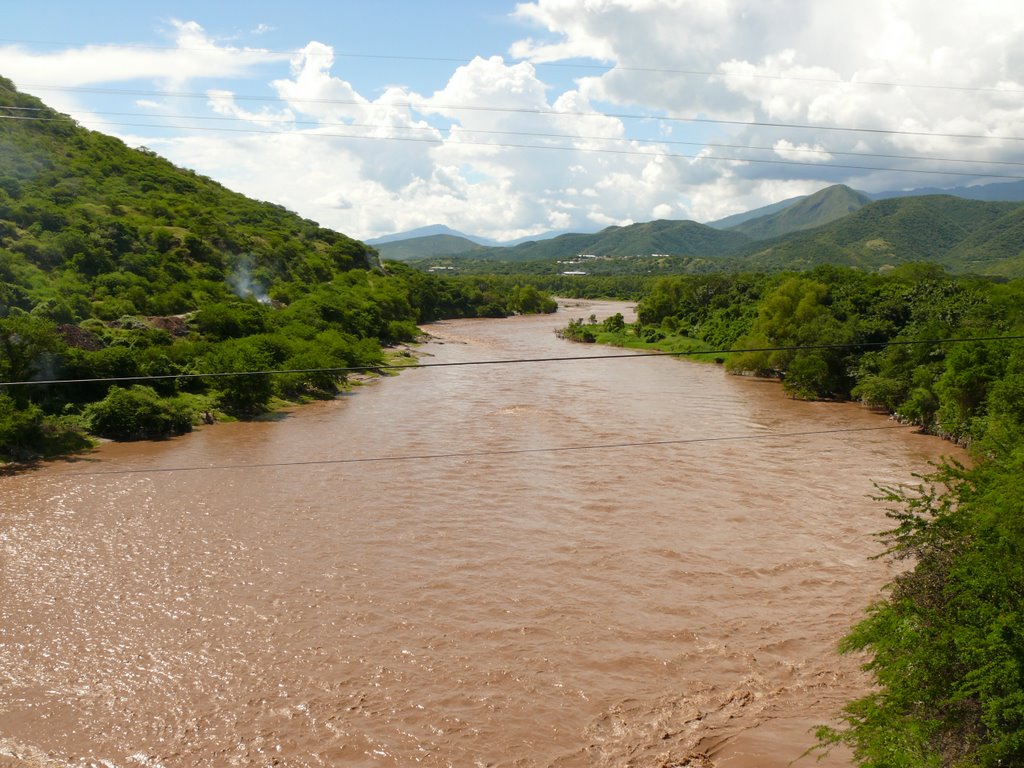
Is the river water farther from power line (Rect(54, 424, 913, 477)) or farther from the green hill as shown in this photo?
the green hill

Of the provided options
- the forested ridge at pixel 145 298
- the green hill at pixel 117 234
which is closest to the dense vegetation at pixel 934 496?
the forested ridge at pixel 145 298

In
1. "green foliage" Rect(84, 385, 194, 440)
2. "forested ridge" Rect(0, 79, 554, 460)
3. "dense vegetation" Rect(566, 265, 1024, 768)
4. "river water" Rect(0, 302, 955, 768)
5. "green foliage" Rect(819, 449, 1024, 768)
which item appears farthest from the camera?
"forested ridge" Rect(0, 79, 554, 460)

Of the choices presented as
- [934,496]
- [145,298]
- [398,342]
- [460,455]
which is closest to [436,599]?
[934,496]

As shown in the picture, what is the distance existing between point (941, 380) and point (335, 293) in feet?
173

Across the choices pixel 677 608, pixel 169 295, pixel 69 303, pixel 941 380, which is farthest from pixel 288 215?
pixel 677 608

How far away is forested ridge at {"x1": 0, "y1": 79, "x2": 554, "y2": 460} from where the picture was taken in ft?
98.6

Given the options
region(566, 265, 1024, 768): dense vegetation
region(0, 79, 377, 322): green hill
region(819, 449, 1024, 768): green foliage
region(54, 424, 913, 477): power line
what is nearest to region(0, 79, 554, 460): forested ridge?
region(0, 79, 377, 322): green hill

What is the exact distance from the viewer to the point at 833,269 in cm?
6056

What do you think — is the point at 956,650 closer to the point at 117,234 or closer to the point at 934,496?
the point at 934,496

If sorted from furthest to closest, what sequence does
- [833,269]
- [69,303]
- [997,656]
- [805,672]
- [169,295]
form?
[833,269] → [169,295] → [69,303] → [805,672] → [997,656]

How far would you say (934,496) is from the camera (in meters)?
15.7

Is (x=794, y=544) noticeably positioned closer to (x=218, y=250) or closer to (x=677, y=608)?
(x=677, y=608)

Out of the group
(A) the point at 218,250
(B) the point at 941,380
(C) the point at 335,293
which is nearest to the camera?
(B) the point at 941,380

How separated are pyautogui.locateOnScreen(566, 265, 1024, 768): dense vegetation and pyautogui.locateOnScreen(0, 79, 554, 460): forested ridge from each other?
13.0 meters
